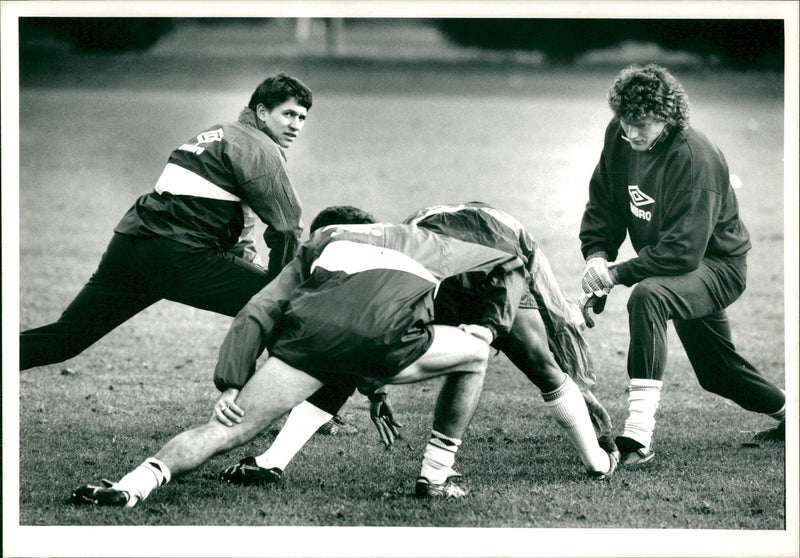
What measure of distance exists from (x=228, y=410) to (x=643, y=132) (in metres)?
2.60

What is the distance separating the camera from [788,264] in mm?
5125

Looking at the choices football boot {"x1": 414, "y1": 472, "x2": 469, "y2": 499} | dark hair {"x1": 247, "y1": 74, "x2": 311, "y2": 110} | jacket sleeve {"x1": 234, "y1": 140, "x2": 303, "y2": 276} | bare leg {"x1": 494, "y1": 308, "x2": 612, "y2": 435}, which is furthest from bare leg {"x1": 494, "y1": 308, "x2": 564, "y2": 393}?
dark hair {"x1": 247, "y1": 74, "x2": 311, "y2": 110}

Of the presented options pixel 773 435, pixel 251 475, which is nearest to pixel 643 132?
pixel 773 435

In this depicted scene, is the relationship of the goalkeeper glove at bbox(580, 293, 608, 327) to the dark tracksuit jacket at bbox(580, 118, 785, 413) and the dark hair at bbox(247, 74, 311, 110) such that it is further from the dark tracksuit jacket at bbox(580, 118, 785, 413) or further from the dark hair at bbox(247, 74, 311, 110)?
the dark hair at bbox(247, 74, 311, 110)

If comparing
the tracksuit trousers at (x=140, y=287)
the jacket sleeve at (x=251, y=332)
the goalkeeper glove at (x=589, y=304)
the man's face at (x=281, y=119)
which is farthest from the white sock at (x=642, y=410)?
the man's face at (x=281, y=119)

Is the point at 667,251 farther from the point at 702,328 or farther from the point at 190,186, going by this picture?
the point at 190,186

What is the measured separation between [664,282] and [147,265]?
2676 mm

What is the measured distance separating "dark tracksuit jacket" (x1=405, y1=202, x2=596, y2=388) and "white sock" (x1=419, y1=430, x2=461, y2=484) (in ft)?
1.98

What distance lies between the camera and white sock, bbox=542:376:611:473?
16.5ft

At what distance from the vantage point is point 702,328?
566 centimetres

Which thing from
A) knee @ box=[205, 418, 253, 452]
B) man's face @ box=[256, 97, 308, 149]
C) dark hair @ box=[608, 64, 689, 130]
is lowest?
knee @ box=[205, 418, 253, 452]

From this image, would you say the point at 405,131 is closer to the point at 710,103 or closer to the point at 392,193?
the point at 392,193

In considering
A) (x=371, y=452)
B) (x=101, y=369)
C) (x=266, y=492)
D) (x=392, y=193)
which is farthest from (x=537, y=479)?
(x=392, y=193)

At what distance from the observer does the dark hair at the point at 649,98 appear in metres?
5.29
